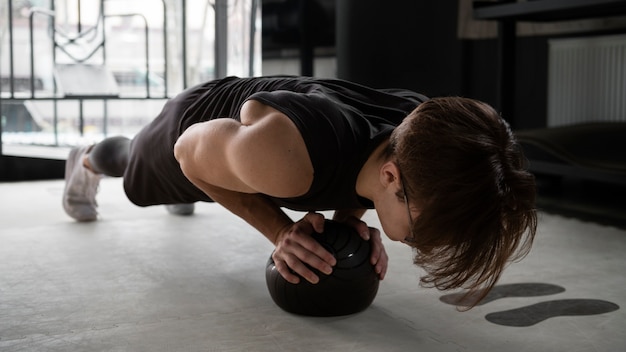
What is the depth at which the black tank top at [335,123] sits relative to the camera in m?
1.42

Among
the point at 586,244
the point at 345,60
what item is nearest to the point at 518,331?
the point at 586,244

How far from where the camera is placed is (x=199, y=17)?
4500 millimetres

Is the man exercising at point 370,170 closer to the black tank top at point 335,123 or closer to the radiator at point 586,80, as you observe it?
the black tank top at point 335,123

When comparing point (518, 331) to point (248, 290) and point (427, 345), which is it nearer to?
point (427, 345)

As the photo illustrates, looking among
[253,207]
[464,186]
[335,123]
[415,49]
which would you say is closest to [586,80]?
[415,49]

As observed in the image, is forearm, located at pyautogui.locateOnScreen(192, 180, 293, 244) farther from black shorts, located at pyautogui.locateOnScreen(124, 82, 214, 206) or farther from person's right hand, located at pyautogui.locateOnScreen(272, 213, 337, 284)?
black shorts, located at pyautogui.locateOnScreen(124, 82, 214, 206)

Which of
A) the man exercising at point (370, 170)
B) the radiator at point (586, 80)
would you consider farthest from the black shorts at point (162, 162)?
the radiator at point (586, 80)

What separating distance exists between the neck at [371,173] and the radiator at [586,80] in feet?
7.48

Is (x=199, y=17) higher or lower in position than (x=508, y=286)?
higher

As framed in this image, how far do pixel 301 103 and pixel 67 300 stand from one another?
774 mm

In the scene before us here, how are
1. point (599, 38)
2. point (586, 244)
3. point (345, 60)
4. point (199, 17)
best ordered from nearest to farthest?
point (586, 244) → point (599, 38) → point (345, 60) → point (199, 17)

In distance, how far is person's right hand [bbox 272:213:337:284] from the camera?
5.17 feet

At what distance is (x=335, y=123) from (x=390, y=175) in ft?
0.52

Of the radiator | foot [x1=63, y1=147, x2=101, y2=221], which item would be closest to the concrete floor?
foot [x1=63, y1=147, x2=101, y2=221]
